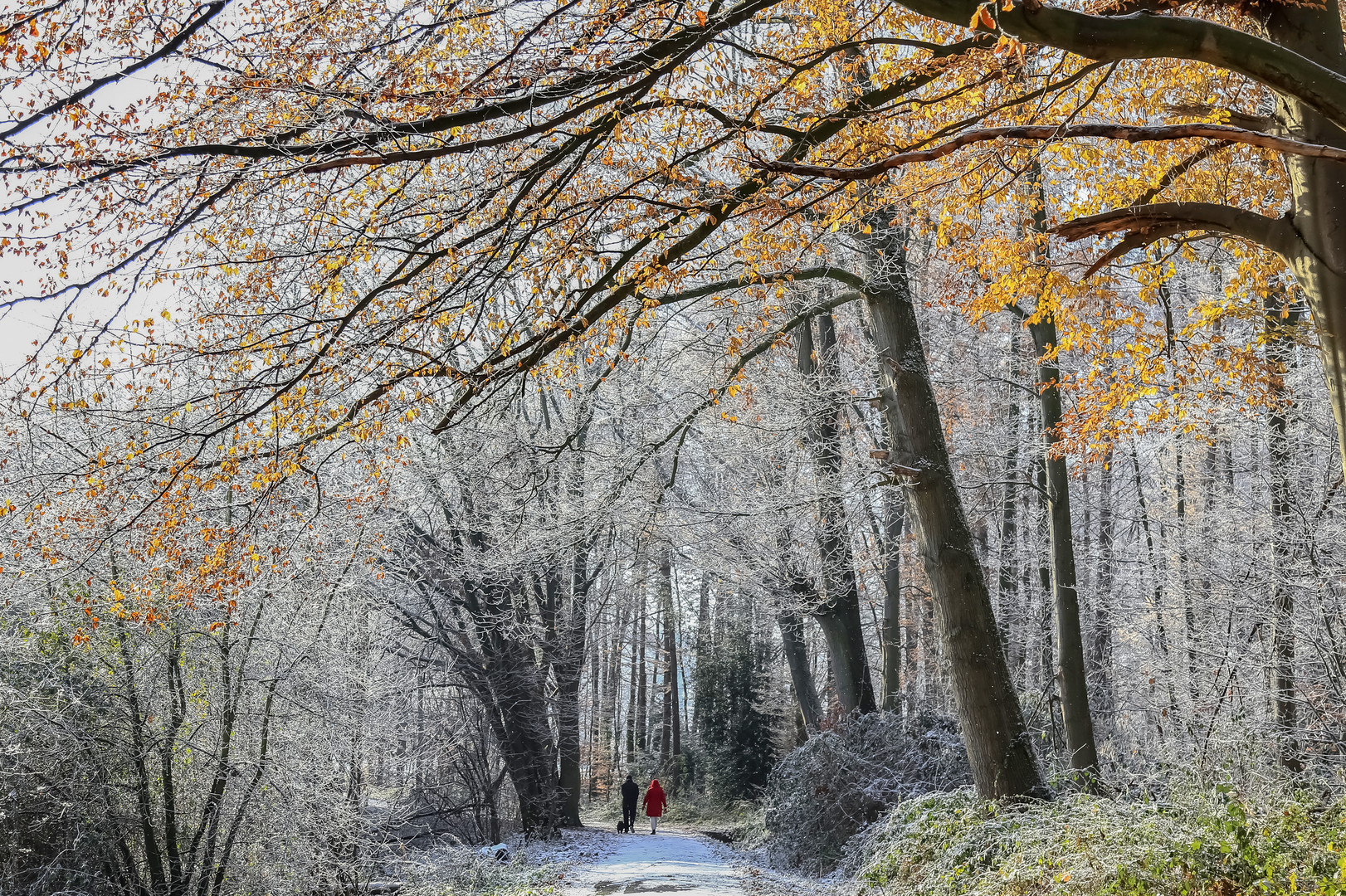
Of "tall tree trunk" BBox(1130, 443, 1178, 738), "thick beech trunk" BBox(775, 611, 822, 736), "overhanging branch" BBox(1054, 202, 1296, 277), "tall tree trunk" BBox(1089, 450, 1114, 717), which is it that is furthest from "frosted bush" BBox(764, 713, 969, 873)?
"overhanging branch" BBox(1054, 202, 1296, 277)

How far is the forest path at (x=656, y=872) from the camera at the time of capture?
34.1 feet

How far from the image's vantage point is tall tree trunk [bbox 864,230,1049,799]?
799 centimetres

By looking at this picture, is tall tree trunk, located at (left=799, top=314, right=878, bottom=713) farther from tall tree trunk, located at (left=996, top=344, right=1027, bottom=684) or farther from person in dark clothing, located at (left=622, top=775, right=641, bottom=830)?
person in dark clothing, located at (left=622, top=775, right=641, bottom=830)

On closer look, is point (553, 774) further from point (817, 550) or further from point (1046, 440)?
point (1046, 440)

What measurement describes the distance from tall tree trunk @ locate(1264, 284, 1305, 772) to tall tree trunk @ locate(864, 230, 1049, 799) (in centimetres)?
366

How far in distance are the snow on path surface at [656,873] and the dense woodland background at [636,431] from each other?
145 centimetres

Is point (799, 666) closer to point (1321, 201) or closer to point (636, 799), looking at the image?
point (636, 799)

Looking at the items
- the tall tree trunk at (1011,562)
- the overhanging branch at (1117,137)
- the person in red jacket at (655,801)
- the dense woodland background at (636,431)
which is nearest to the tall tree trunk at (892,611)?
the dense woodland background at (636,431)

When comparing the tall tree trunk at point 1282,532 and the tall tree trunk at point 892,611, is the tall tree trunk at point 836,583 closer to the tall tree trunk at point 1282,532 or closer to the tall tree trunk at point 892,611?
the tall tree trunk at point 892,611

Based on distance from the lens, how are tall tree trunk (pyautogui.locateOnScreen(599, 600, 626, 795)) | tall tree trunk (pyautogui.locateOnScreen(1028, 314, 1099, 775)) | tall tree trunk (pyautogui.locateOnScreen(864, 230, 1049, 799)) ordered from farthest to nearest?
tall tree trunk (pyautogui.locateOnScreen(599, 600, 626, 795)) → tall tree trunk (pyautogui.locateOnScreen(1028, 314, 1099, 775)) → tall tree trunk (pyautogui.locateOnScreen(864, 230, 1049, 799))

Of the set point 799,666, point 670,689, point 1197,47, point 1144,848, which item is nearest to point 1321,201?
point 1197,47

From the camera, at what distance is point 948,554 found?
8.48 meters

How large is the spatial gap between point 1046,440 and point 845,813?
5752 millimetres

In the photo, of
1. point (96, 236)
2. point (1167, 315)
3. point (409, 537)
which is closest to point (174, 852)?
point (96, 236)
